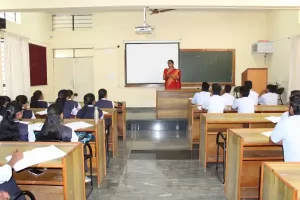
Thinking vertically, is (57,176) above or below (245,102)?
below

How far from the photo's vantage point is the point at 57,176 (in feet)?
8.96

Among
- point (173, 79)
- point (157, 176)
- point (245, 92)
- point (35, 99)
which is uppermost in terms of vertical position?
point (173, 79)

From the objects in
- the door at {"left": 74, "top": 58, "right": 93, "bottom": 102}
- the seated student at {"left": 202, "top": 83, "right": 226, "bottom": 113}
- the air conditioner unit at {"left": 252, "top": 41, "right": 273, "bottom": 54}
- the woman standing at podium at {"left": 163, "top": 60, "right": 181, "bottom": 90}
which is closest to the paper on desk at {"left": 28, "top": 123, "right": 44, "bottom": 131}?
the seated student at {"left": 202, "top": 83, "right": 226, "bottom": 113}

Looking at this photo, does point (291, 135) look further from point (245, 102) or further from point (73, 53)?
point (73, 53)

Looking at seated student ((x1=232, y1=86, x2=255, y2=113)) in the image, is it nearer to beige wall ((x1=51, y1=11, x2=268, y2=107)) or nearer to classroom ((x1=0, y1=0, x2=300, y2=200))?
classroom ((x1=0, y1=0, x2=300, y2=200))

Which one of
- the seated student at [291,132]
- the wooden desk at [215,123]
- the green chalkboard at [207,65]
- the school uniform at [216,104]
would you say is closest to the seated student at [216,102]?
the school uniform at [216,104]

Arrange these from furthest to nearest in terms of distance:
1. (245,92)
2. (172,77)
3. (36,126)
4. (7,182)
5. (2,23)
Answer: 1. (172,77)
2. (2,23)
3. (245,92)
4. (36,126)
5. (7,182)

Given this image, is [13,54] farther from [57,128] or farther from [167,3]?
[57,128]

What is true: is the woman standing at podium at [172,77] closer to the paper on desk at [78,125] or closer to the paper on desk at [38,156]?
the paper on desk at [78,125]

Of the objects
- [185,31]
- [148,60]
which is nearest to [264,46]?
[185,31]

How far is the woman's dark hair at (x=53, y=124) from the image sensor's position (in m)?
2.96

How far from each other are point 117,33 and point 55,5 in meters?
5.00

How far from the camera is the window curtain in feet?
26.2

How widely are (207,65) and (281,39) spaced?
8.28ft
